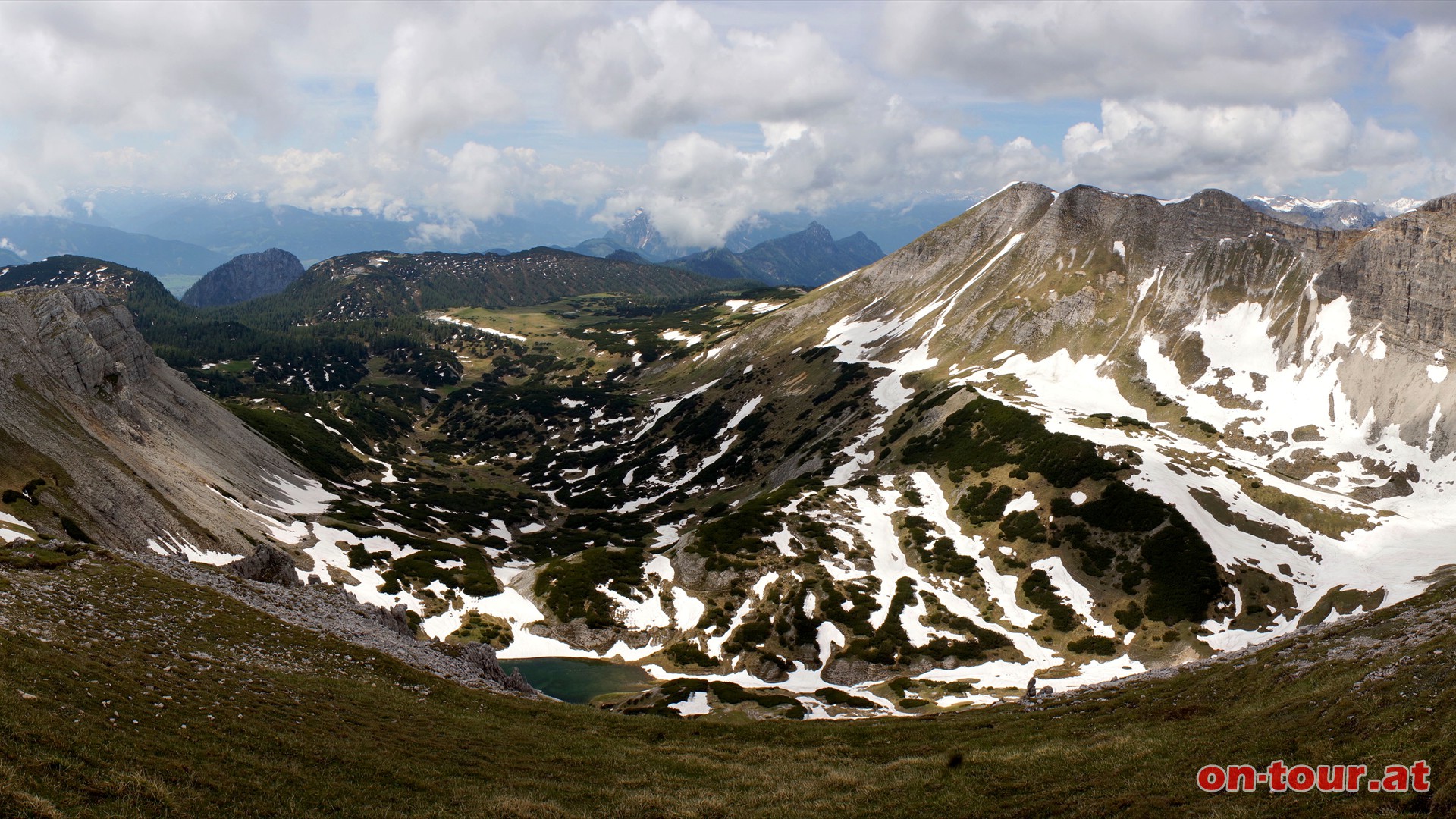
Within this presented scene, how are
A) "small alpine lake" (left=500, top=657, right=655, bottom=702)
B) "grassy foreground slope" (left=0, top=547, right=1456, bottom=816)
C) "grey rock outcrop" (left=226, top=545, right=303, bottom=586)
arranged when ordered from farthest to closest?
"small alpine lake" (left=500, top=657, right=655, bottom=702), "grey rock outcrop" (left=226, top=545, right=303, bottom=586), "grassy foreground slope" (left=0, top=547, right=1456, bottom=816)

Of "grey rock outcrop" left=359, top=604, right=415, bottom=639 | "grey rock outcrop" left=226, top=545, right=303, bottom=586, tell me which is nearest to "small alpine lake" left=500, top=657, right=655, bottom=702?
"grey rock outcrop" left=359, top=604, right=415, bottom=639

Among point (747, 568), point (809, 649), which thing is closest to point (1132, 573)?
point (809, 649)

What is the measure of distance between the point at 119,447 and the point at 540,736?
7785 cm

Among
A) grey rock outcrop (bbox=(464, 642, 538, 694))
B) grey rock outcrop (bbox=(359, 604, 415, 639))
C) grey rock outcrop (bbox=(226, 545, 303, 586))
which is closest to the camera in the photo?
grey rock outcrop (bbox=(464, 642, 538, 694))

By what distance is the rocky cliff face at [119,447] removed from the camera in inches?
2520

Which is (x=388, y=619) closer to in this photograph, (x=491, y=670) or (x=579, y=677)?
(x=491, y=670)

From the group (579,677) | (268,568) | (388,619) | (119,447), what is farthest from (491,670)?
(119,447)

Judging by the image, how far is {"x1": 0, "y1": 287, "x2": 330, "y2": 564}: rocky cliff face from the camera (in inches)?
2520

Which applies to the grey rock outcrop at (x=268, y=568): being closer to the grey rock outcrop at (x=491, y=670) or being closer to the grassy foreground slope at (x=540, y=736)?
the grassy foreground slope at (x=540, y=736)

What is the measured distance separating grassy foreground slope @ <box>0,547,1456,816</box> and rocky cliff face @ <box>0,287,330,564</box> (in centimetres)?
2495

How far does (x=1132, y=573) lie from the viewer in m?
83.6

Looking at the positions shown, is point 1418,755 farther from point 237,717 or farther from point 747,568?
point 747,568

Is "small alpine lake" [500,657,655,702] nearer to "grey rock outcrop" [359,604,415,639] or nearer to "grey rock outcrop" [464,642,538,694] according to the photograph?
"grey rock outcrop" [359,604,415,639]

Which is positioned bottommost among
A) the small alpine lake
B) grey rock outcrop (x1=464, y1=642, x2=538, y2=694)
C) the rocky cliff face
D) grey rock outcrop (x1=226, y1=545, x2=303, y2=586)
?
the small alpine lake
